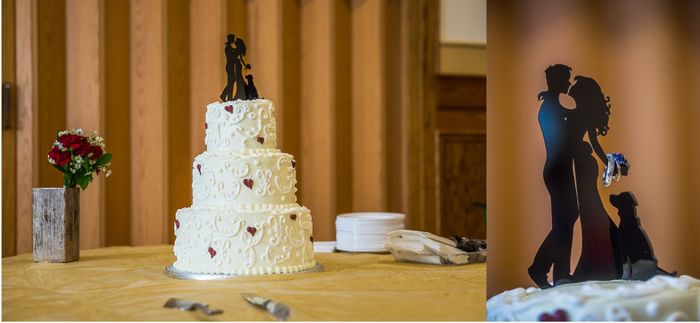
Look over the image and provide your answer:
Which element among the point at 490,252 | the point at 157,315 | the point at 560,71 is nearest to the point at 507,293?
the point at 490,252

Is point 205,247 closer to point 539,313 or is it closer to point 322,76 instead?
point 539,313

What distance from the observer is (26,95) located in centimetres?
412

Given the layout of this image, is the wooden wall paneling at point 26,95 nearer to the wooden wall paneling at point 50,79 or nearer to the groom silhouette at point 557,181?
the wooden wall paneling at point 50,79

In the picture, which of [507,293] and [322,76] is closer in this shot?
[507,293]

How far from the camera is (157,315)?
6.86 ft

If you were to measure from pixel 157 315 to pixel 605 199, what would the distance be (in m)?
1.24

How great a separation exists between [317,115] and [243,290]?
2.61m

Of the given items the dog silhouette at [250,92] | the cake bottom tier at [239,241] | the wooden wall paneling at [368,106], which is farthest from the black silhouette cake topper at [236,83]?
the wooden wall paneling at [368,106]

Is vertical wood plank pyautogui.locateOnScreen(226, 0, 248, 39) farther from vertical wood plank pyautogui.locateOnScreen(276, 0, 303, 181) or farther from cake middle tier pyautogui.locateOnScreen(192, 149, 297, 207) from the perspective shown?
cake middle tier pyautogui.locateOnScreen(192, 149, 297, 207)

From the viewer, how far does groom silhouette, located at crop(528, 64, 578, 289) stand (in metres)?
1.95

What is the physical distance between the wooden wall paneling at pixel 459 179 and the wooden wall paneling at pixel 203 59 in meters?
1.62

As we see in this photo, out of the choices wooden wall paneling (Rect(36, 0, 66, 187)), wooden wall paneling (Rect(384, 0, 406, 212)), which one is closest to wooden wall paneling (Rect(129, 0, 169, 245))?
wooden wall paneling (Rect(36, 0, 66, 187))

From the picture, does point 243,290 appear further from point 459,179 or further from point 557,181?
point 459,179

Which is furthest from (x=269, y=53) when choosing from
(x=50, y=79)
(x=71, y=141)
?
(x=71, y=141)
